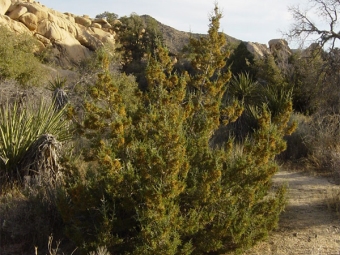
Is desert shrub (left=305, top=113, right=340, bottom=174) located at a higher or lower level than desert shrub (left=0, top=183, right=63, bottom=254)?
higher

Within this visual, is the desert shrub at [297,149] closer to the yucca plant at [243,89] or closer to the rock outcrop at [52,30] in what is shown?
the yucca plant at [243,89]

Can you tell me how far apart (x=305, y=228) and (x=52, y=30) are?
124ft

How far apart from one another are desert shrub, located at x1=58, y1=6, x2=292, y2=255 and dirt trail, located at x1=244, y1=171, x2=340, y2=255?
298 mm

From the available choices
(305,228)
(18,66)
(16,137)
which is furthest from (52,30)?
(305,228)

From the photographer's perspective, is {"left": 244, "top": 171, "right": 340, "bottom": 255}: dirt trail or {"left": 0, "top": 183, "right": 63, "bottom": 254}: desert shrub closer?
{"left": 244, "top": 171, "right": 340, "bottom": 255}: dirt trail

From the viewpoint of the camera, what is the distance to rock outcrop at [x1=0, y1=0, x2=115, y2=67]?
127 feet

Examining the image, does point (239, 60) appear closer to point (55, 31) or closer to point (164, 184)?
point (55, 31)

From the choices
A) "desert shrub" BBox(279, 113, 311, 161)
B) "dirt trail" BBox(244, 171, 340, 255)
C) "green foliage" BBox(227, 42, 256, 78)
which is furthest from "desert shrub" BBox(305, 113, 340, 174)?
"green foliage" BBox(227, 42, 256, 78)

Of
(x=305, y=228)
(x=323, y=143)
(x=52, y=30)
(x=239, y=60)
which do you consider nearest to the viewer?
(x=305, y=228)

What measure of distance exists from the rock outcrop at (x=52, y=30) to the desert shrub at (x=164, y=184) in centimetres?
3212

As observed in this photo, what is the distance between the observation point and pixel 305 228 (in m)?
6.09

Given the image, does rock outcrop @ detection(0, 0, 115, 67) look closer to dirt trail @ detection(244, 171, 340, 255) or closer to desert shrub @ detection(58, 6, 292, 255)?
dirt trail @ detection(244, 171, 340, 255)

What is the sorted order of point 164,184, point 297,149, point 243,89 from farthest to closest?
point 243,89, point 297,149, point 164,184

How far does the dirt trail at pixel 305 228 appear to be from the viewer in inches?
216
